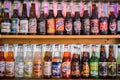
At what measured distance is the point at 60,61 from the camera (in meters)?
1.87

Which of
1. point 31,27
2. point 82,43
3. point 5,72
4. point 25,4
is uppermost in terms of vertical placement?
point 25,4

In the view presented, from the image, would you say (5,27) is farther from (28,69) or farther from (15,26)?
(28,69)

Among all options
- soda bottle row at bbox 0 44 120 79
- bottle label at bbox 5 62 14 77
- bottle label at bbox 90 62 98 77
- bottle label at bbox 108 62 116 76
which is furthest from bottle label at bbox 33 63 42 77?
bottle label at bbox 108 62 116 76

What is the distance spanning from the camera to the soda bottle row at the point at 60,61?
1838 millimetres

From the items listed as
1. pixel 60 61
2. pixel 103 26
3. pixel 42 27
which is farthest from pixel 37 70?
pixel 103 26

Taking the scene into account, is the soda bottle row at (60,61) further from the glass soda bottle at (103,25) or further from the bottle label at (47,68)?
the glass soda bottle at (103,25)

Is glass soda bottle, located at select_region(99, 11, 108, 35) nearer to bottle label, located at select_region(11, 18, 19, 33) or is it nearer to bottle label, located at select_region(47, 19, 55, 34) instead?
bottle label, located at select_region(47, 19, 55, 34)

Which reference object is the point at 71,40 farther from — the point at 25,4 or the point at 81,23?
the point at 25,4

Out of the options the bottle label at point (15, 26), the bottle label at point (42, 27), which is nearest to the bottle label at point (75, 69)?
the bottle label at point (42, 27)

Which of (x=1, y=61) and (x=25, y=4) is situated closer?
(x=1, y=61)

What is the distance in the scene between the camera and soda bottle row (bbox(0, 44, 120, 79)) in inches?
72.4

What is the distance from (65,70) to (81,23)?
355 millimetres

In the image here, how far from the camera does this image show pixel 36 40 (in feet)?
6.64

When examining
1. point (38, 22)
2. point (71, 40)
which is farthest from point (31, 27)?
point (71, 40)
